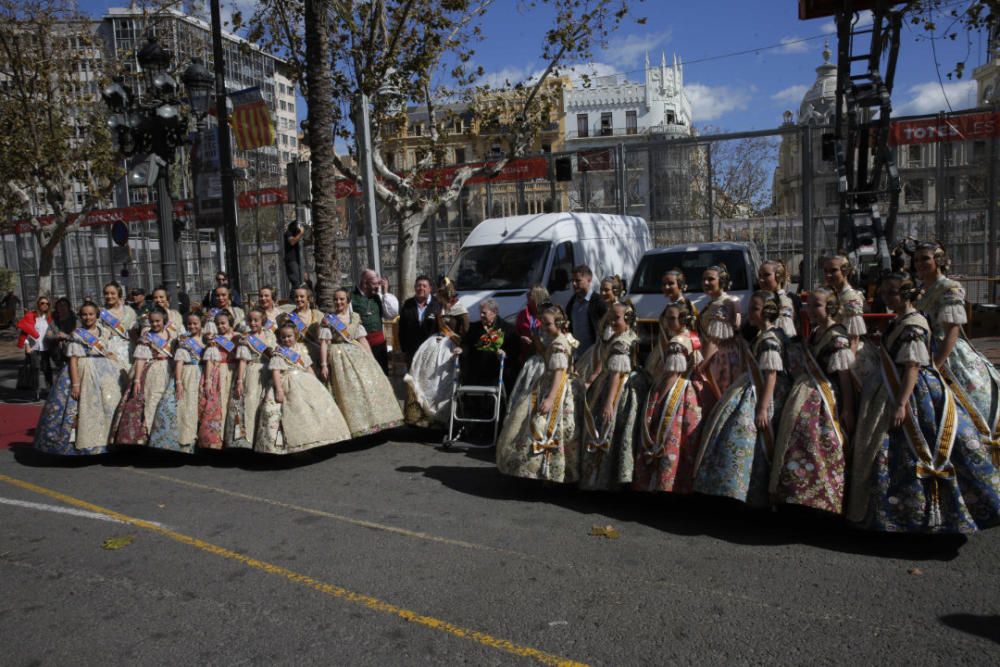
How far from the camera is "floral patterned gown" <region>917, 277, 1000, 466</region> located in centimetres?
493

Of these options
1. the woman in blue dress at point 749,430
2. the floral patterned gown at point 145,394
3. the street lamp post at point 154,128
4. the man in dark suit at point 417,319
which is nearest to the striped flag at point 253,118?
the street lamp post at point 154,128

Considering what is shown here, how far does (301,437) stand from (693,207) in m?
12.9

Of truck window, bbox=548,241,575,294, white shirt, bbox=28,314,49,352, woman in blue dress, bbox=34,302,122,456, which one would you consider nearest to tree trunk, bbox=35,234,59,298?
white shirt, bbox=28,314,49,352

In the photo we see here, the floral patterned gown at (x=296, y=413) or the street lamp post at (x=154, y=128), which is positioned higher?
the street lamp post at (x=154, y=128)

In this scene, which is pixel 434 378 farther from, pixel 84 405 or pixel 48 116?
pixel 48 116

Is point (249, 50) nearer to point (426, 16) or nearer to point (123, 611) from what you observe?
point (426, 16)

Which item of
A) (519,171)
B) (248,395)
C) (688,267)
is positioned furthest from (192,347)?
(519,171)

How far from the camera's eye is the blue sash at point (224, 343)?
7867 mm

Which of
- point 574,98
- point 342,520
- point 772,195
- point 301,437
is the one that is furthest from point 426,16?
point 574,98

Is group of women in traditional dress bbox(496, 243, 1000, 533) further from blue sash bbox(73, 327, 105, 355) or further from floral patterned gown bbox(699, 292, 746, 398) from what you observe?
blue sash bbox(73, 327, 105, 355)

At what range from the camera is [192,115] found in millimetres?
11906

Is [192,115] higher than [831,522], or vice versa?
[192,115]

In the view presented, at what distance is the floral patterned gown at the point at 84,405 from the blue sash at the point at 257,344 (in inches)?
67.5

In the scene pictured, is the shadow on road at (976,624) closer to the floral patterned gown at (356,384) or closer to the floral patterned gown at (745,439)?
the floral patterned gown at (745,439)
